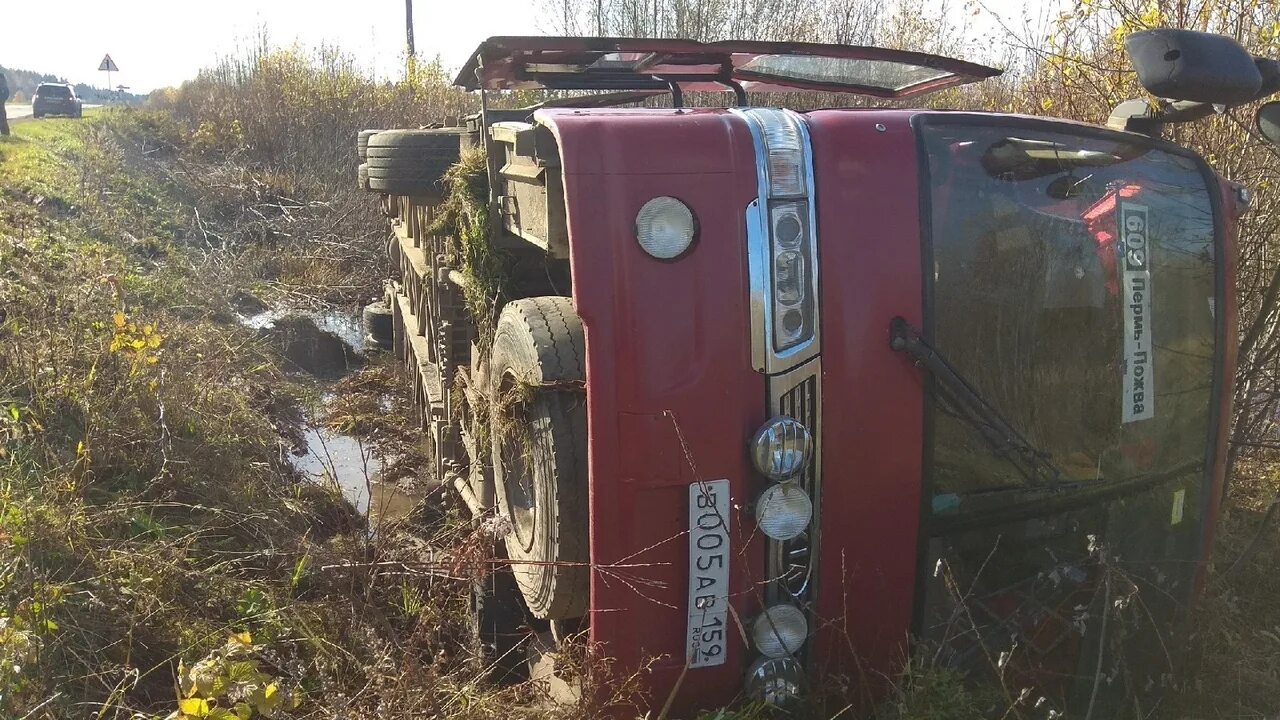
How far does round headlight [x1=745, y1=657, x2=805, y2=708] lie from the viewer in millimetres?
2383

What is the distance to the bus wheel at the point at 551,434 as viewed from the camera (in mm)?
2459

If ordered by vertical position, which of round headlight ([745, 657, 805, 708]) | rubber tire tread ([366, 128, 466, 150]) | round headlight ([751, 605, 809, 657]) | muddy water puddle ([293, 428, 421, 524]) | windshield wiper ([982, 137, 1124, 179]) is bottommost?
muddy water puddle ([293, 428, 421, 524])

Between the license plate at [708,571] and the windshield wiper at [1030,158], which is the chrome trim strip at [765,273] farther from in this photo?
the windshield wiper at [1030,158]

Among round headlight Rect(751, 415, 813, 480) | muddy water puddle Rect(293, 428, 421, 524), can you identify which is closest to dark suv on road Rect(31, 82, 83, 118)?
muddy water puddle Rect(293, 428, 421, 524)

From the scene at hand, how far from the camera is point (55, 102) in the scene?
3306 centimetres

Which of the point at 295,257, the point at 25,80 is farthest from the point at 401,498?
the point at 25,80

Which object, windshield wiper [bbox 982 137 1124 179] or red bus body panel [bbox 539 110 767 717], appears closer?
red bus body panel [bbox 539 110 767 717]

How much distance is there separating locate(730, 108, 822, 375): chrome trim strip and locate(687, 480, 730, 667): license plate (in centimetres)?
32

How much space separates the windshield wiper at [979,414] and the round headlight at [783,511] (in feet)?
1.38

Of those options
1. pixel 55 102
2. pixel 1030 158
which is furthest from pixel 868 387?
pixel 55 102

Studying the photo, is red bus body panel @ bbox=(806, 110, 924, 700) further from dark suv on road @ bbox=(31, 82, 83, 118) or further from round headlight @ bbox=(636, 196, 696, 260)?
dark suv on road @ bbox=(31, 82, 83, 118)

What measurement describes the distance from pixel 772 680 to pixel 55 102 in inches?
1503

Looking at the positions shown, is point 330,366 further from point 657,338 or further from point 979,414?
point 979,414

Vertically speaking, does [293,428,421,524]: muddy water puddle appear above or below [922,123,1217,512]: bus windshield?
below
